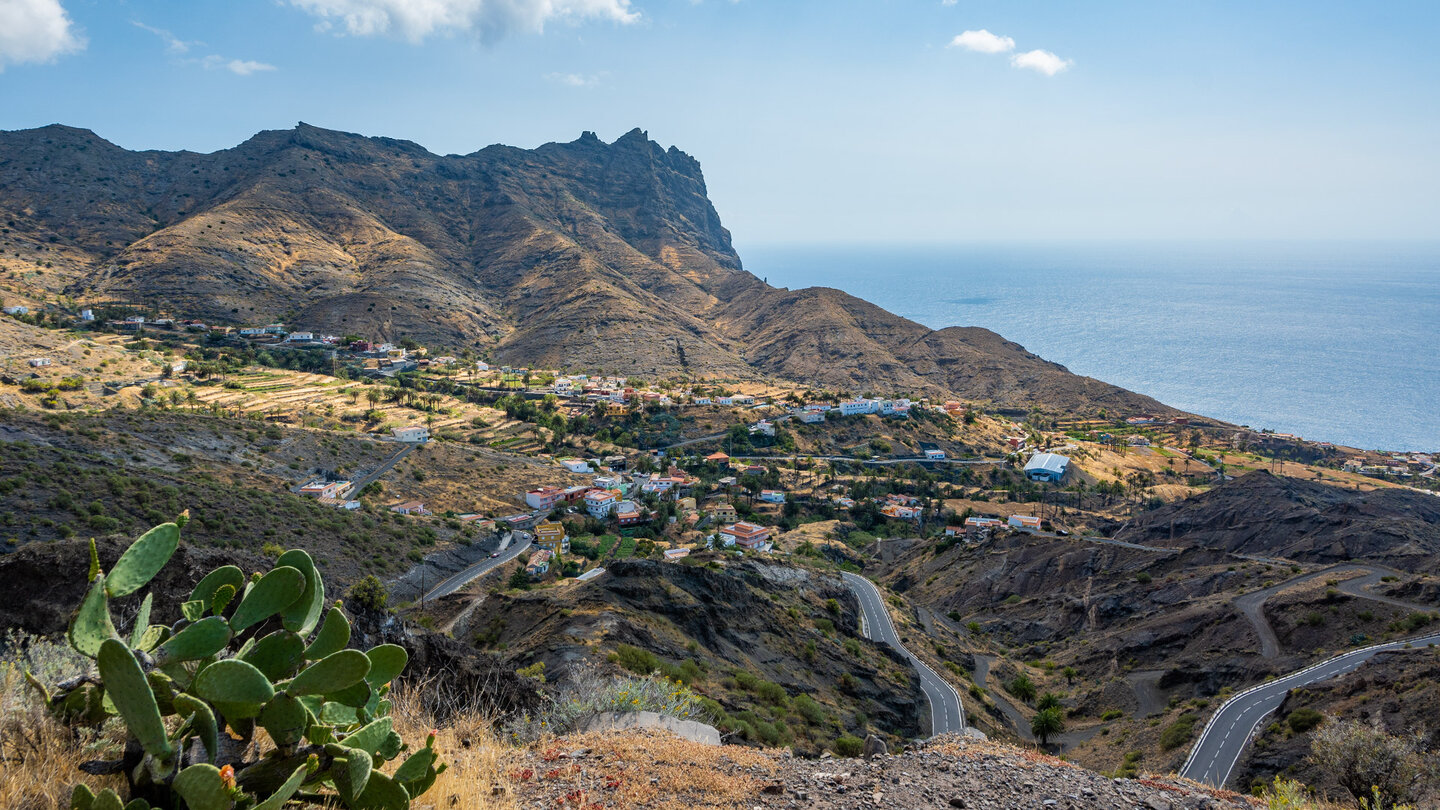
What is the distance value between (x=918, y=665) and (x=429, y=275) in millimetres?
90431

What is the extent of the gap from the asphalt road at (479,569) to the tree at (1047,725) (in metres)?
22.4

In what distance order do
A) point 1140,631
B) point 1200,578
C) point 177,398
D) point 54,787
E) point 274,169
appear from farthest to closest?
1. point 274,169
2. point 177,398
3. point 1200,578
4. point 1140,631
5. point 54,787

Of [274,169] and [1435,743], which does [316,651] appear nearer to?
Answer: [1435,743]

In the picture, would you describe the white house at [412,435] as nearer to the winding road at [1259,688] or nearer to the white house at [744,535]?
the white house at [744,535]

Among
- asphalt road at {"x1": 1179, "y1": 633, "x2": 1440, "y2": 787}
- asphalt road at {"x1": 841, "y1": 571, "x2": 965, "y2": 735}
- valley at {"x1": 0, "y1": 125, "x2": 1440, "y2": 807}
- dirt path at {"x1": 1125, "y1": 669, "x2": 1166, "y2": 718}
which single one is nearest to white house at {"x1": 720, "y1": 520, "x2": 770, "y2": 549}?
valley at {"x1": 0, "y1": 125, "x2": 1440, "y2": 807}

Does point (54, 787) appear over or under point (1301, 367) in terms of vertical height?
under

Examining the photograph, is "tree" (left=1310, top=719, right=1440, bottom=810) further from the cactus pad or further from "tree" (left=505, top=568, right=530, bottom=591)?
"tree" (left=505, top=568, right=530, bottom=591)

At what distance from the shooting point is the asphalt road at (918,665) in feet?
74.5

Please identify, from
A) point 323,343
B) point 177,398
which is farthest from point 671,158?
point 177,398

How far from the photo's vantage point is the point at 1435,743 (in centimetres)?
1561

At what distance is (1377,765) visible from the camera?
41.8 ft

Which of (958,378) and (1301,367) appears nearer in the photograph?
(958,378)

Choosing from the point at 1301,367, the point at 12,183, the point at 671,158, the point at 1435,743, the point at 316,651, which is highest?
the point at 671,158

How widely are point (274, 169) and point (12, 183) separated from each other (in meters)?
30.0
